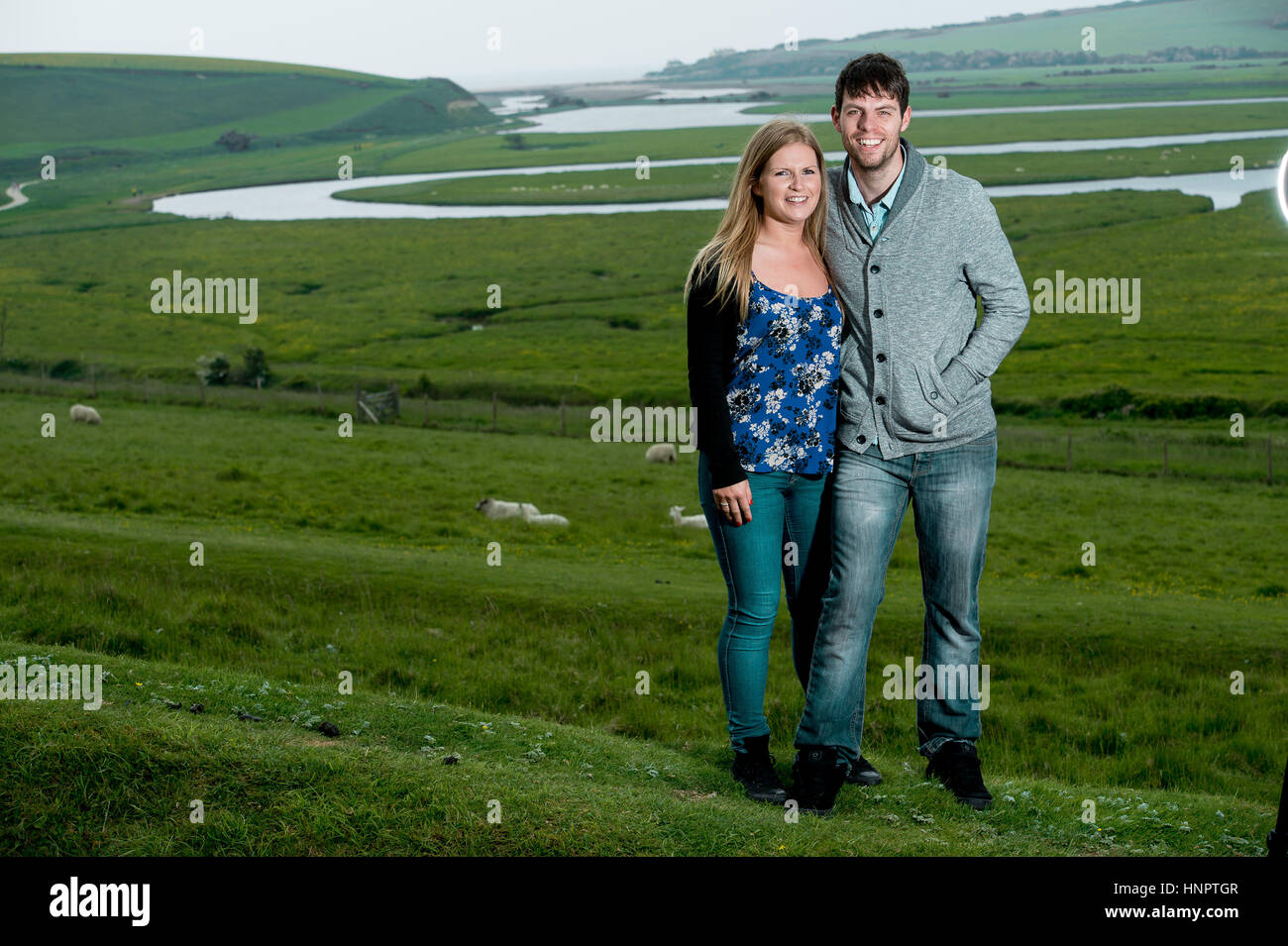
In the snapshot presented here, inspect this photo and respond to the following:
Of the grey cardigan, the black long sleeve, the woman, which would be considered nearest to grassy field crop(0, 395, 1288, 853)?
the woman

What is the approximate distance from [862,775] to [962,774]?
0.57 metres

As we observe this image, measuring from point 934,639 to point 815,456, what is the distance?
1254 millimetres

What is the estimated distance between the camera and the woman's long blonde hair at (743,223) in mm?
6117

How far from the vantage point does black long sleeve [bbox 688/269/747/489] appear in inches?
240

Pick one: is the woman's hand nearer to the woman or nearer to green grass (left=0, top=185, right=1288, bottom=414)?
the woman

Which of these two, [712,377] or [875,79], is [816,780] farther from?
[875,79]

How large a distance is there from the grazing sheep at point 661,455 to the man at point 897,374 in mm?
31566

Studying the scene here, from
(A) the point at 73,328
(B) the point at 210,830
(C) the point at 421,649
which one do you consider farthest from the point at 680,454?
(A) the point at 73,328

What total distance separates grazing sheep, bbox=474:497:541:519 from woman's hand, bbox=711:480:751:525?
2112 cm

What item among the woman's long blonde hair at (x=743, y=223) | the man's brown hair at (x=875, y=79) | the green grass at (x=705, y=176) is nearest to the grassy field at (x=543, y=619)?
the woman's long blonde hair at (x=743, y=223)

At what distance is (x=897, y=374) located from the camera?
6.22 meters

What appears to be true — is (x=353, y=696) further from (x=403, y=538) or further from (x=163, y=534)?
(x=403, y=538)
